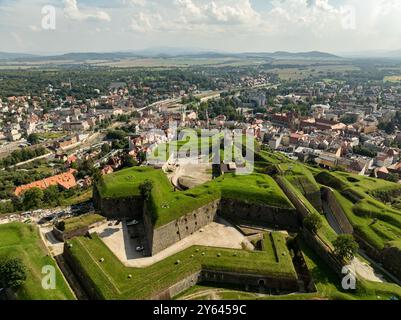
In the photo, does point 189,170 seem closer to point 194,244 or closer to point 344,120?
point 194,244

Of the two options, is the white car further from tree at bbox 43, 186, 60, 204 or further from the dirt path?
the dirt path

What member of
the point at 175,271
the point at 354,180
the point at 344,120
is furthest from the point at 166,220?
the point at 344,120

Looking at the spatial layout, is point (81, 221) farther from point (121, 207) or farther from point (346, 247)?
point (346, 247)

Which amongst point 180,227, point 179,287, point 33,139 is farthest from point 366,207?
point 33,139

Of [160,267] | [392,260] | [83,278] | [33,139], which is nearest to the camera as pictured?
[83,278]

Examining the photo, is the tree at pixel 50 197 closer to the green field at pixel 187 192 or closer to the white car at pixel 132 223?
the green field at pixel 187 192

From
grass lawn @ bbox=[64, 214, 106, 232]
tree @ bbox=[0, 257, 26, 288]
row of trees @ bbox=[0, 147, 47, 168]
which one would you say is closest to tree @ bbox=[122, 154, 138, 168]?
grass lawn @ bbox=[64, 214, 106, 232]
